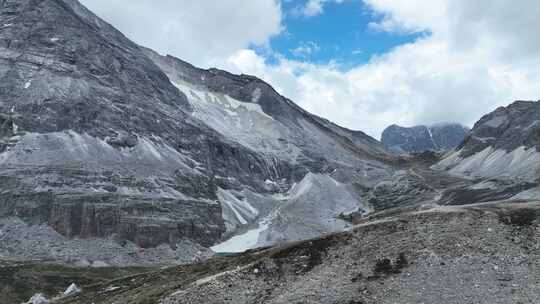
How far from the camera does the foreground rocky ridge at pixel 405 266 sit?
38875 mm

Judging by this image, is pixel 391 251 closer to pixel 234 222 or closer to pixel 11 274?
pixel 11 274

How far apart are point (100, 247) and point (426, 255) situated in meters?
113

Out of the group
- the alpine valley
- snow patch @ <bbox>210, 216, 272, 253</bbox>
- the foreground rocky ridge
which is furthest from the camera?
snow patch @ <bbox>210, 216, 272, 253</bbox>

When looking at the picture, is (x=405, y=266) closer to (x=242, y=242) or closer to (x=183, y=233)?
(x=183, y=233)

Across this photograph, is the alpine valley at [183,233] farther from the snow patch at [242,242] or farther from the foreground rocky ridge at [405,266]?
the snow patch at [242,242]

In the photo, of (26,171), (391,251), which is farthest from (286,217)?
(391,251)

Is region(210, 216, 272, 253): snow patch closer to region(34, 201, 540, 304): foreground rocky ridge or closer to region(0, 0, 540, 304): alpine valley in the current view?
region(0, 0, 540, 304): alpine valley

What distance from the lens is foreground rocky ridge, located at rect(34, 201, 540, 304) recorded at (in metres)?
38.9

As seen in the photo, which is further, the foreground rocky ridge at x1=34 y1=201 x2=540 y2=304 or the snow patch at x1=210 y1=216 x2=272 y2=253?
the snow patch at x1=210 y1=216 x2=272 y2=253

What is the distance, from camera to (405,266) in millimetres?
42156

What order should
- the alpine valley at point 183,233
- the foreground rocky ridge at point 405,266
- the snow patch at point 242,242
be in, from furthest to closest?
the snow patch at point 242,242, the alpine valley at point 183,233, the foreground rocky ridge at point 405,266

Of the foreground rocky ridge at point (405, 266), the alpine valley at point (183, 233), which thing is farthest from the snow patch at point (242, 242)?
the foreground rocky ridge at point (405, 266)

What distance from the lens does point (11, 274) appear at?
113 meters

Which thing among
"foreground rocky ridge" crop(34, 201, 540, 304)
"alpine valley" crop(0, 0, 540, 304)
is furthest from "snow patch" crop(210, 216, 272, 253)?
"foreground rocky ridge" crop(34, 201, 540, 304)
